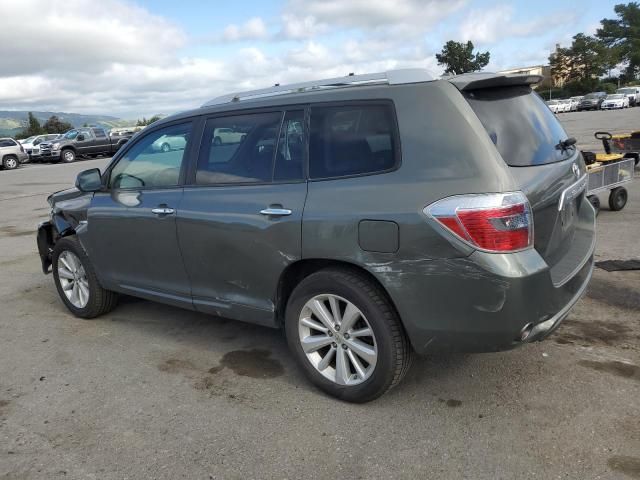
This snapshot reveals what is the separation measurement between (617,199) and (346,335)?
6.57m

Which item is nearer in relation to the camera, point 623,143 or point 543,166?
point 543,166

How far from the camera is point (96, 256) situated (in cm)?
466

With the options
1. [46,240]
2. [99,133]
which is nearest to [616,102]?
[99,133]

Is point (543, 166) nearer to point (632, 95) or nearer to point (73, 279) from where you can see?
point (73, 279)

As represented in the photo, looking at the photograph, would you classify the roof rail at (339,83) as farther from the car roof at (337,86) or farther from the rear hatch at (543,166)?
the rear hatch at (543,166)

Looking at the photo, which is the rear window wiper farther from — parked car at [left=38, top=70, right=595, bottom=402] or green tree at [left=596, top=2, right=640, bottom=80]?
green tree at [left=596, top=2, right=640, bottom=80]

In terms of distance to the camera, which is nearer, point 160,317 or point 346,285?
point 346,285

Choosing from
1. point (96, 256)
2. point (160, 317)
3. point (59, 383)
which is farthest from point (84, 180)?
point (59, 383)

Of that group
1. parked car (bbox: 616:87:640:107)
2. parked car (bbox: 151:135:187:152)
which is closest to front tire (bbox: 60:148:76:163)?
parked car (bbox: 151:135:187:152)

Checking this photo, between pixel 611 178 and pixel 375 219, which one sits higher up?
pixel 375 219

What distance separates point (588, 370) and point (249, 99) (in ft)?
9.11

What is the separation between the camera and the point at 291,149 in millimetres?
3445

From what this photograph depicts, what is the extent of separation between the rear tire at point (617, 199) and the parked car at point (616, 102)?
45691 millimetres

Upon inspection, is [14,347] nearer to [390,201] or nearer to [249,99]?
[249,99]
